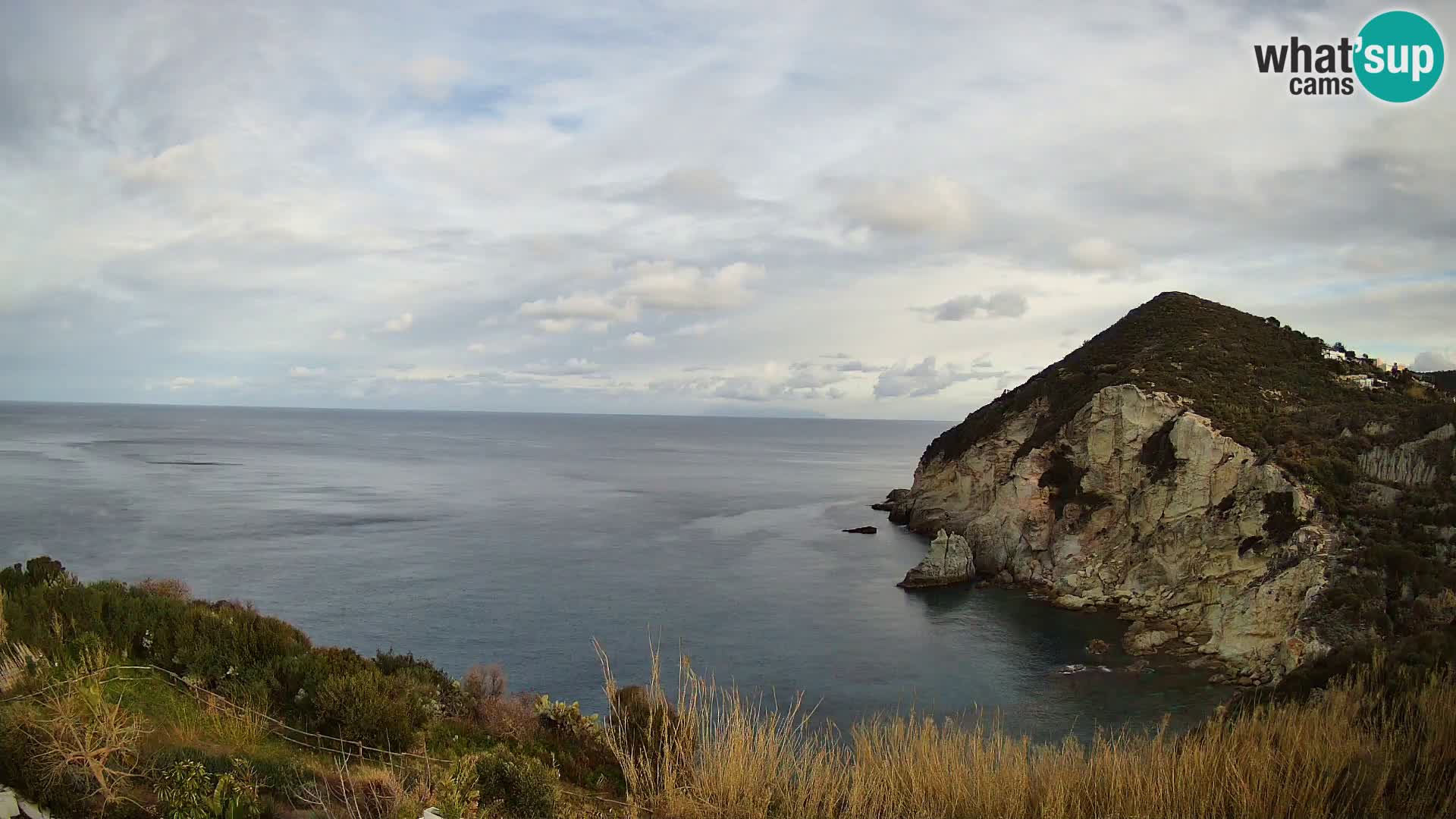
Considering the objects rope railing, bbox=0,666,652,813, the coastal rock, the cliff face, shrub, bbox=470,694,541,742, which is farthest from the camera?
the coastal rock

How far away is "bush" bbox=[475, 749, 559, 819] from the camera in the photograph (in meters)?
→ 5.64

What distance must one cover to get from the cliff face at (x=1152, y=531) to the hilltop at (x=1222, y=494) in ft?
0.26

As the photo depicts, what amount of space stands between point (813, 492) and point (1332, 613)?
57.8 metres

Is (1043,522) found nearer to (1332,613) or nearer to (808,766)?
(1332,613)

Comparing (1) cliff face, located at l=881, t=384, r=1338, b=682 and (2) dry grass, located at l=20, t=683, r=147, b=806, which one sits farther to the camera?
(1) cliff face, located at l=881, t=384, r=1338, b=682

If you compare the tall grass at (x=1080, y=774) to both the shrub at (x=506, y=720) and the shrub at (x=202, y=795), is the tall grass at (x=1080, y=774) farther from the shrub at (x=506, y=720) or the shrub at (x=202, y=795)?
the shrub at (x=506, y=720)

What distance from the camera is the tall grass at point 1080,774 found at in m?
5.09

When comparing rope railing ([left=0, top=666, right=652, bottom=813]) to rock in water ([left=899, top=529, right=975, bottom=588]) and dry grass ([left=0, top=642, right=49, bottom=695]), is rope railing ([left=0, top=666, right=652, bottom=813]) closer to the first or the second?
dry grass ([left=0, top=642, right=49, bottom=695])

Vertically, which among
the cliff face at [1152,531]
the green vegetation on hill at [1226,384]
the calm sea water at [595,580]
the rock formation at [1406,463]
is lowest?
the calm sea water at [595,580]

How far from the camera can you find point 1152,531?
3562cm

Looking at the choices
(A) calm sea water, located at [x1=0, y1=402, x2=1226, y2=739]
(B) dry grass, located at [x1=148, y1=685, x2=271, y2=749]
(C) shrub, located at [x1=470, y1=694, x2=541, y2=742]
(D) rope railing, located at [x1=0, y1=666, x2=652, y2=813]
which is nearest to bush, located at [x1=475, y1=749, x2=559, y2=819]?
(D) rope railing, located at [x1=0, y1=666, x2=652, y2=813]

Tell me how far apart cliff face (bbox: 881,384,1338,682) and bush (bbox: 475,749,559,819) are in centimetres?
2729

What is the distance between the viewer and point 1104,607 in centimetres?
3591

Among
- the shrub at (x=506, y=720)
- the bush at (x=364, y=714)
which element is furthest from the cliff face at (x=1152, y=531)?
the bush at (x=364, y=714)
